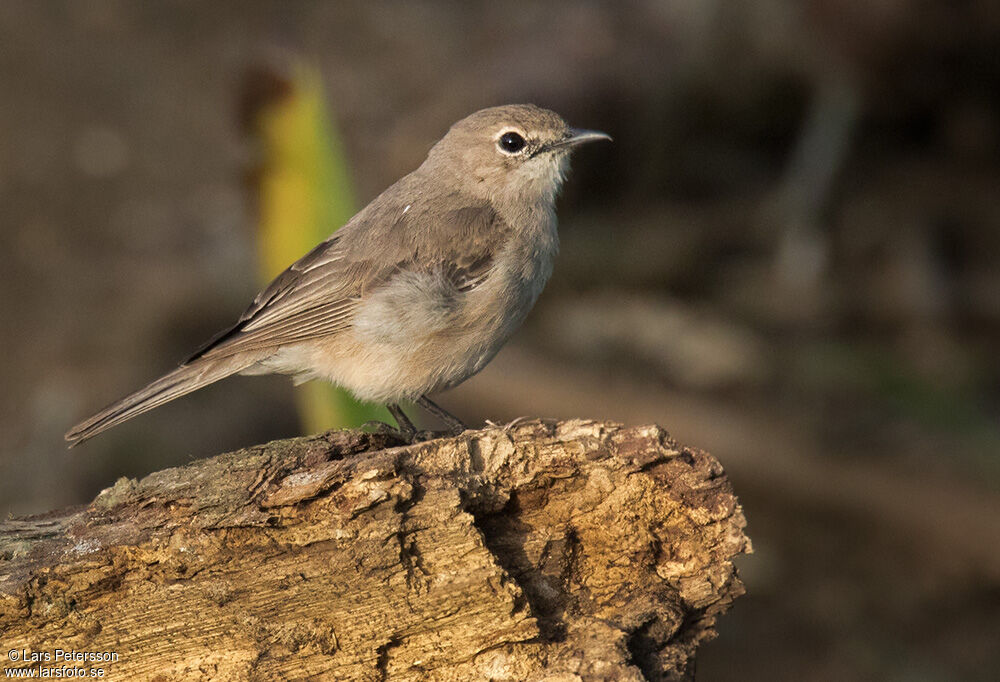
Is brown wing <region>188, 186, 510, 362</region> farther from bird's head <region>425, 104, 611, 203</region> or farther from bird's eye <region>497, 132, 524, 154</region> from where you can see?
bird's eye <region>497, 132, 524, 154</region>

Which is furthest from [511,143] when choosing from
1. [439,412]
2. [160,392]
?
[160,392]

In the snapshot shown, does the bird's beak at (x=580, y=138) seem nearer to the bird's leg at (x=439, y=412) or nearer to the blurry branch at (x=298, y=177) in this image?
the blurry branch at (x=298, y=177)

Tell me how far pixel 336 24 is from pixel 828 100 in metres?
5.87

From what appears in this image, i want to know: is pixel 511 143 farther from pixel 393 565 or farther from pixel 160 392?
pixel 393 565

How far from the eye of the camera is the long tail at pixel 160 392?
4.82 meters

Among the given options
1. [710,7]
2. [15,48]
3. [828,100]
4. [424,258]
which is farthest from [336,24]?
[424,258]

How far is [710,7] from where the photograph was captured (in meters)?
8.86

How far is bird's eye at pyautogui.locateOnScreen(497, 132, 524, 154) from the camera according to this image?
5.69 meters

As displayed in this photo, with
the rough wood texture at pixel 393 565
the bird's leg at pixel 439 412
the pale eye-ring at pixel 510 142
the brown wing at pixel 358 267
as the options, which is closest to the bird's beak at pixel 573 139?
the pale eye-ring at pixel 510 142

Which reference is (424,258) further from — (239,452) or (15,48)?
(15,48)

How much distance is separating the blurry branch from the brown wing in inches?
A: 9.9

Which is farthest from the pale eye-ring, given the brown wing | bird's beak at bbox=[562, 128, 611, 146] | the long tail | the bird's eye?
the long tail

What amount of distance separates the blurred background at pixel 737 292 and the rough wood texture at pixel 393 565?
13.5 ft

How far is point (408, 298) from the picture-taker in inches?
203
